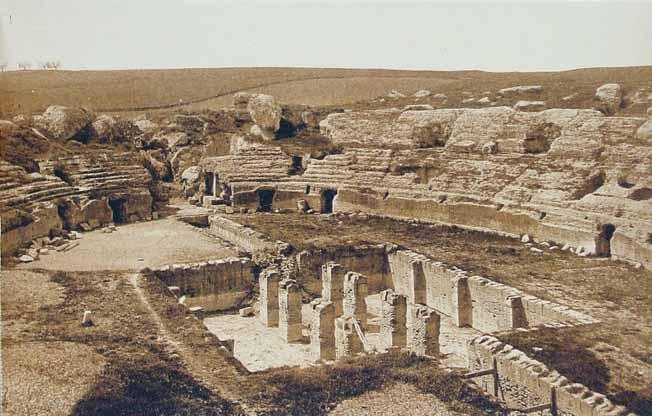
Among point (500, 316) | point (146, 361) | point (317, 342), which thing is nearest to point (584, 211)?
point (500, 316)

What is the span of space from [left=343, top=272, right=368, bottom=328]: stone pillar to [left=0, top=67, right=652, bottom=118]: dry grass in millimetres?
33566

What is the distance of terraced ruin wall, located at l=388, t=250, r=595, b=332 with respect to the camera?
16.7 meters

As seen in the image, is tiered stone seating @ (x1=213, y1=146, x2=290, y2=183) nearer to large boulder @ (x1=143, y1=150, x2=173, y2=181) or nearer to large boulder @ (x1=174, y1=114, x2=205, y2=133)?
large boulder @ (x1=143, y1=150, x2=173, y2=181)

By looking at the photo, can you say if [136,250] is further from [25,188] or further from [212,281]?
[25,188]

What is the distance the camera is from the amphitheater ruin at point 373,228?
16.8 meters

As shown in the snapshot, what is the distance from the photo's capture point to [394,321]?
17.2m

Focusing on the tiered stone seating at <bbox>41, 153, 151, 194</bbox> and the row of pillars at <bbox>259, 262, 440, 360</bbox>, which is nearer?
the row of pillars at <bbox>259, 262, 440, 360</bbox>

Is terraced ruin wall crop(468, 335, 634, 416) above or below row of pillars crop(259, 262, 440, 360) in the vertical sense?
above

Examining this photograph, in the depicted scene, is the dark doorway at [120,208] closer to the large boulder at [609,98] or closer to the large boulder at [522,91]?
the large boulder at [609,98]

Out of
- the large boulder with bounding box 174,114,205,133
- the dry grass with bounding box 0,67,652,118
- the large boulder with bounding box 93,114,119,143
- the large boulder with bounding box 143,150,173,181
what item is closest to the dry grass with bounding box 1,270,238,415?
the large boulder with bounding box 93,114,119,143

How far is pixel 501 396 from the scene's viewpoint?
13.2 meters

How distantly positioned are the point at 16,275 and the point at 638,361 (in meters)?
15.5

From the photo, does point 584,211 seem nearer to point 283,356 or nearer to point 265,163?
point 283,356

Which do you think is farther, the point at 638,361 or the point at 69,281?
the point at 69,281
